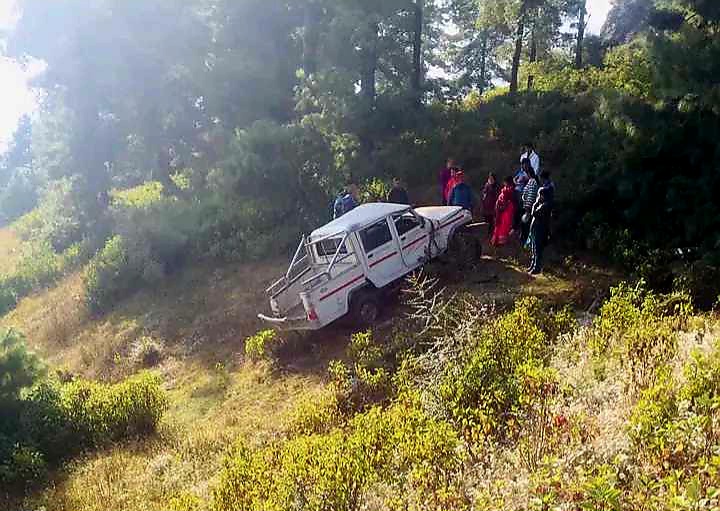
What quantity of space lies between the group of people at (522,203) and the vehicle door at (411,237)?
1.49 metres

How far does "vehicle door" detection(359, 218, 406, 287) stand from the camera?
9.77 m

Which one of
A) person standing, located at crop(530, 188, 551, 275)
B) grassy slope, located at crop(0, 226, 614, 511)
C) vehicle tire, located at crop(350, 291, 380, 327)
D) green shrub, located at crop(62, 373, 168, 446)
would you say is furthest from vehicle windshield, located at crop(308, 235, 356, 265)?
green shrub, located at crop(62, 373, 168, 446)

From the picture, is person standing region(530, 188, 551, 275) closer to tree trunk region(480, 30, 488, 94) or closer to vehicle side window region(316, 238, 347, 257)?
vehicle side window region(316, 238, 347, 257)

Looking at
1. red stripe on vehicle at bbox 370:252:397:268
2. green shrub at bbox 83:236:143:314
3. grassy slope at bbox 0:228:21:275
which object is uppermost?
red stripe on vehicle at bbox 370:252:397:268

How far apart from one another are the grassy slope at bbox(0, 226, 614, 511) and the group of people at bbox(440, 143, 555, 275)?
22.9 inches

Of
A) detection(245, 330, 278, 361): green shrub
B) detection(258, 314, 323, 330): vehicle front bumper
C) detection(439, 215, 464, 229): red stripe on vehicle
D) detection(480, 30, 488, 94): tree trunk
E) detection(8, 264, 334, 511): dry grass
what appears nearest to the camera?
detection(8, 264, 334, 511): dry grass

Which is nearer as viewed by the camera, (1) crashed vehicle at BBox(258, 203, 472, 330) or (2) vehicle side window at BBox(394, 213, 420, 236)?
(1) crashed vehicle at BBox(258, 203, 472, 330)

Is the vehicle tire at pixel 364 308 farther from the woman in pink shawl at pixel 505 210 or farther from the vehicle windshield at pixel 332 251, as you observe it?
the woman in pink shawl at pixel 505 210

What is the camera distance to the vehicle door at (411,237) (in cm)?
1013

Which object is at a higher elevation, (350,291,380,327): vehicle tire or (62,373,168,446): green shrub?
(350,291,380,327): vehicle tire

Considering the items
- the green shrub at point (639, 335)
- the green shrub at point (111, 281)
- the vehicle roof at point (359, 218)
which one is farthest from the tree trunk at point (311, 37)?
the green shrub at point (639, 335)

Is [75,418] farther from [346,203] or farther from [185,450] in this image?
[346,203]

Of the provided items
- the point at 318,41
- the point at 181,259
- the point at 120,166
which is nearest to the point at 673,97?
the point at 318,41

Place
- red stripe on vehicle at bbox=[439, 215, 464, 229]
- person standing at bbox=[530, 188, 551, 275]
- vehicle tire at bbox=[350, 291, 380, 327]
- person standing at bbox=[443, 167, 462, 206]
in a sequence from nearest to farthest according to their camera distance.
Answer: person standing at bbox=[530, 188, 551, 275] → vehicle tire at bbox=[350, 291, 380, 327] → red stripe on vehicle at bbox=[439, 215, 464, 229] → person standing at bbox=[443, 167, 462, 206]
